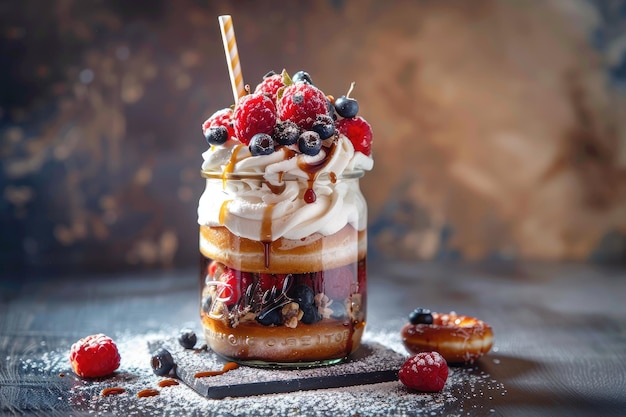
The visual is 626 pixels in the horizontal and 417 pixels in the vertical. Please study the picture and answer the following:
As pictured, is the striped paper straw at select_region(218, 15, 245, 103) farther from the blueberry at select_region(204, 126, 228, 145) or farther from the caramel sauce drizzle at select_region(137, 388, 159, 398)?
the caramel sauce drizzle at select_region(137, 388, 159, 398)

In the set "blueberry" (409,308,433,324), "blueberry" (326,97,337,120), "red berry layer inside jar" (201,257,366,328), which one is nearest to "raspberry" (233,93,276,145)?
"blueberry" (326,97,337,120)

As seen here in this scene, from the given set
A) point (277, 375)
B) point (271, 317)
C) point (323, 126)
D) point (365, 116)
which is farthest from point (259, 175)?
point (365, 116)

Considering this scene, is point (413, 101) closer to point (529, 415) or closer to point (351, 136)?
point (351, 136)

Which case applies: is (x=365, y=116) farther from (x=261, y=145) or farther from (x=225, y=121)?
(x=261, y=145)

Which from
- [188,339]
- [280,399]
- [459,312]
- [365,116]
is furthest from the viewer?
[365,116]

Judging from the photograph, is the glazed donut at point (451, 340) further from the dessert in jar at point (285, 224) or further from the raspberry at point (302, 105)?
the raspberry at point (302, 105)
